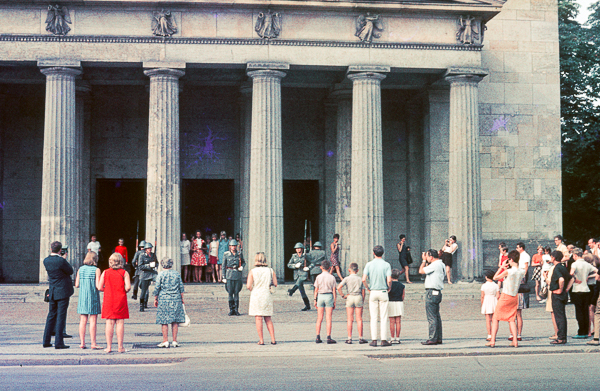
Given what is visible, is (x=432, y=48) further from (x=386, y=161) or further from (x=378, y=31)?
(x=386, y=161)

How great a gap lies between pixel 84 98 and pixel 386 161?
13689 mm

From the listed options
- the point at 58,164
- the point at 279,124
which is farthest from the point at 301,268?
the point at 58,164

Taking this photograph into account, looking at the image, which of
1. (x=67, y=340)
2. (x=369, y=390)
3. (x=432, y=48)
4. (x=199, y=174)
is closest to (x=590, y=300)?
(x=369, y=390)

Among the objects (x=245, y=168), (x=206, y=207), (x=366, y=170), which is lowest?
(x=206, y=207)

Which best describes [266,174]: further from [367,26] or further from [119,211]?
[119,211]

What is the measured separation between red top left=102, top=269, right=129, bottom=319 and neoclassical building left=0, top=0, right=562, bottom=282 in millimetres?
11082

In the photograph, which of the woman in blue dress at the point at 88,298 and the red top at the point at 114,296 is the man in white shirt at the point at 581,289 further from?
the woman in blue dress at the point at 88,298

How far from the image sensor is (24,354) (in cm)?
1271

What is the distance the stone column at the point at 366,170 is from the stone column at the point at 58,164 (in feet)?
33.5

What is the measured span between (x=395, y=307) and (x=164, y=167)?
506 inches

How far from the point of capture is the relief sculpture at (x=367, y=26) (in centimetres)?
2552

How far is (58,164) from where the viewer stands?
2420 centimetres

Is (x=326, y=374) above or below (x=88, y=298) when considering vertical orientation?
below

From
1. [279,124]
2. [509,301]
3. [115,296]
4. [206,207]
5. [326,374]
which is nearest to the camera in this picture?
[326,374]
